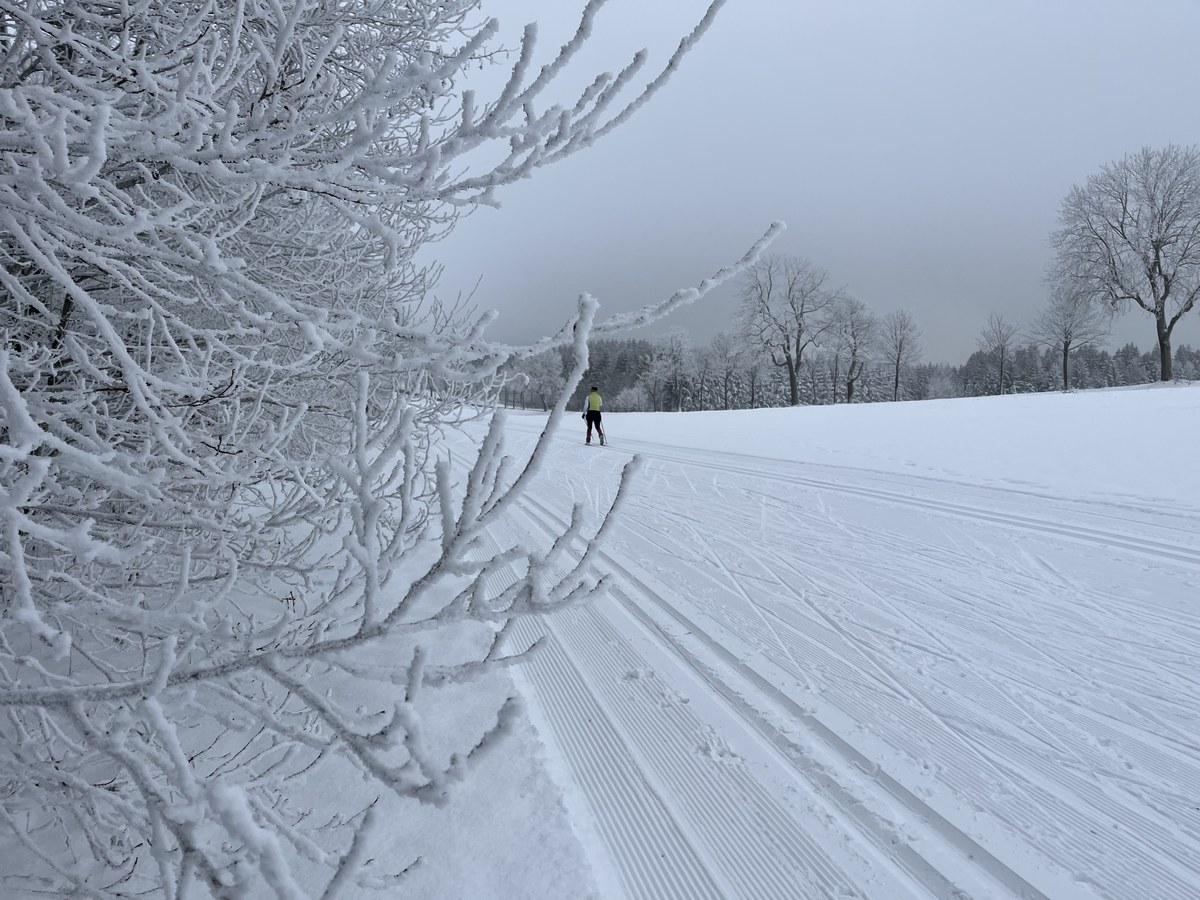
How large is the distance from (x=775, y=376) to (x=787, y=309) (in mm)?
28118

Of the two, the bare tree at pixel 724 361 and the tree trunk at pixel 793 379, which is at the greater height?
the bare tree at pixel 724 361

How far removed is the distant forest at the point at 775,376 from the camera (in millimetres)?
67812

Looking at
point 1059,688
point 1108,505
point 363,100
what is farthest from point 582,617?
point 1108,505

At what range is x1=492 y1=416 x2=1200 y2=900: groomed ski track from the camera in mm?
2256

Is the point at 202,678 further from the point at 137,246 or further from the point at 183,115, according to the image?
the point at 183,115

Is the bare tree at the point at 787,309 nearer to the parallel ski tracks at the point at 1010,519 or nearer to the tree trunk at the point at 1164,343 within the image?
the tree trunk at the point at 1164,343

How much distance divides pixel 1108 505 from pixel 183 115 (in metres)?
9.10

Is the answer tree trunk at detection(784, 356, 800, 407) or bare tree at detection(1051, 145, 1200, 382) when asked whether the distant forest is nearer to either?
tree trunk at detection(784, 356, 800, 407)

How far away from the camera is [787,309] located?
44156 millimetres

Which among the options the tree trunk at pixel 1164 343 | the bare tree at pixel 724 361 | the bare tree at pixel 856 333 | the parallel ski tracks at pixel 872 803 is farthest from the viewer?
the bare tree at pixel 724 361

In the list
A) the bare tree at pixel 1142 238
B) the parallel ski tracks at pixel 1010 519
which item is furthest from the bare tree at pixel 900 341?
the parallel ski tracks at pixel 1010 519

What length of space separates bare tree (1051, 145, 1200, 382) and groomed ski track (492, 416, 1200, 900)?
2979 centimetres

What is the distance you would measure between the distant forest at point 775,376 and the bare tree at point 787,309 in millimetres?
7916

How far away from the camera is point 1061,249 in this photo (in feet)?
98.5
